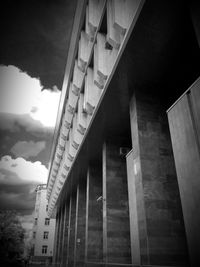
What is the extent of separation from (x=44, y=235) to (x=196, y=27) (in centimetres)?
5809

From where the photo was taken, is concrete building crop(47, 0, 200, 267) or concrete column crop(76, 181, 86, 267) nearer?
concrete building crop(47, 0, 200, 267)

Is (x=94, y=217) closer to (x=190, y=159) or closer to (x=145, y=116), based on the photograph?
(x=145, y=116)

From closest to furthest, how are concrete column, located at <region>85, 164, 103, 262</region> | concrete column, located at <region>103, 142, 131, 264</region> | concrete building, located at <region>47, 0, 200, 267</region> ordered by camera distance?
concrete building, located at <region>47, 0, 200, 267</region>
concrete column, located at <region>103, 142, 131, 264</region>
concrete column, located at <region>85, 164, 103, 262</region>

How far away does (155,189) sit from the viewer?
891cm

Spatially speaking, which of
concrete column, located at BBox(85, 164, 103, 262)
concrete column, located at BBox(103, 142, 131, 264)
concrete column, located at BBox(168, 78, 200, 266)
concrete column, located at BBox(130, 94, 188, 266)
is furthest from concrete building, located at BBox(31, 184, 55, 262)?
concrete column, located at BBox(168, 78, 200, 266)

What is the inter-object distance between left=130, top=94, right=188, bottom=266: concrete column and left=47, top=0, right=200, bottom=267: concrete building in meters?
0.03

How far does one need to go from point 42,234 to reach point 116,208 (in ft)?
157

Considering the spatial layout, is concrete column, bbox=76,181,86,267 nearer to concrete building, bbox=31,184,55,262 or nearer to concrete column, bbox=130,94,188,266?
concrete column, bbox=130,94,188,266

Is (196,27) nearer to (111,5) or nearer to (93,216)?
(111,5)

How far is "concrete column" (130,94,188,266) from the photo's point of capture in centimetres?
814

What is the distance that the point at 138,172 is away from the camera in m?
9.30

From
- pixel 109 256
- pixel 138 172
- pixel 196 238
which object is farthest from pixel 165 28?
pixel 109 256

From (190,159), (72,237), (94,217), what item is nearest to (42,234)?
(72,237)

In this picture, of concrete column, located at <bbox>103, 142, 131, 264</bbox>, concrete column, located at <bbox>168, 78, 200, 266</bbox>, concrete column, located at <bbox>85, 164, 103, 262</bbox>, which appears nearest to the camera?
concrete column, located at <bbox>168, 78, 200, 266</bbox>
